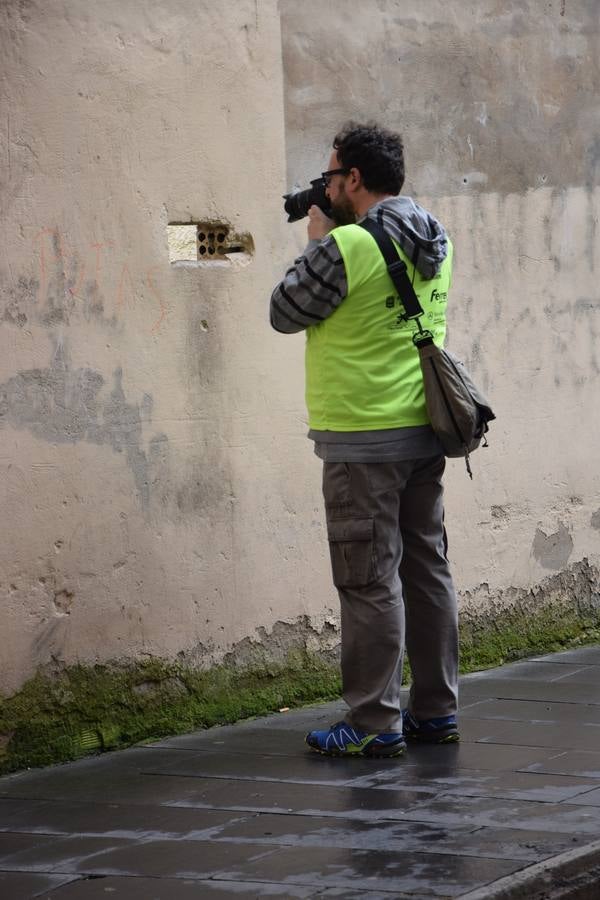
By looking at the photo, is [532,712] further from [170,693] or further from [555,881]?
[555,881]

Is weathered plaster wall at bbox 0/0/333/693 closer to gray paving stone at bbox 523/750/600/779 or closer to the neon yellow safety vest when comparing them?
the neon yellow safety vest

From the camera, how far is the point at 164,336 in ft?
19.0

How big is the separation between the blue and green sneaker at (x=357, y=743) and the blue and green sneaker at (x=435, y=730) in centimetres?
17

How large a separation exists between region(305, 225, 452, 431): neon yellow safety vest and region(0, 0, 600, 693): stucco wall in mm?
752

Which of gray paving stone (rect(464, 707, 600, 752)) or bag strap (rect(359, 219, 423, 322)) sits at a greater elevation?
bag strap (rect(359, 219, 423, 322))

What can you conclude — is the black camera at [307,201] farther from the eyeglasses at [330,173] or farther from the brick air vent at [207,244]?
the brick air vent at [207,244]

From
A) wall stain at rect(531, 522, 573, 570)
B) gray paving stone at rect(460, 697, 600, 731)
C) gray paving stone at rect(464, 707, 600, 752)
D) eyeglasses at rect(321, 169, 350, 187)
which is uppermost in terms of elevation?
eyeglasses at rect(321, 169, 350, 187)

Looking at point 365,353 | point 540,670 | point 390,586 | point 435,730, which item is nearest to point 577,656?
point 540,670

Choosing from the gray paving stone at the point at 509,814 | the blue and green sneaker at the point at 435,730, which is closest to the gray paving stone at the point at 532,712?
the blue and green sneaker at the point at 435,730

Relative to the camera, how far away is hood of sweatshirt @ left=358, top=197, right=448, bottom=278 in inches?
208

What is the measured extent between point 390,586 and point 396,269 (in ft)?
3.43

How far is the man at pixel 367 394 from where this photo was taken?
525cm

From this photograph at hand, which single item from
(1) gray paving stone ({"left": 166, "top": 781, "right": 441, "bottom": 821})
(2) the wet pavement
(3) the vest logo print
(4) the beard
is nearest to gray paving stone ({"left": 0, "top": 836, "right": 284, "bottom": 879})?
(2) the wet pavement

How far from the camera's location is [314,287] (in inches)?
205
